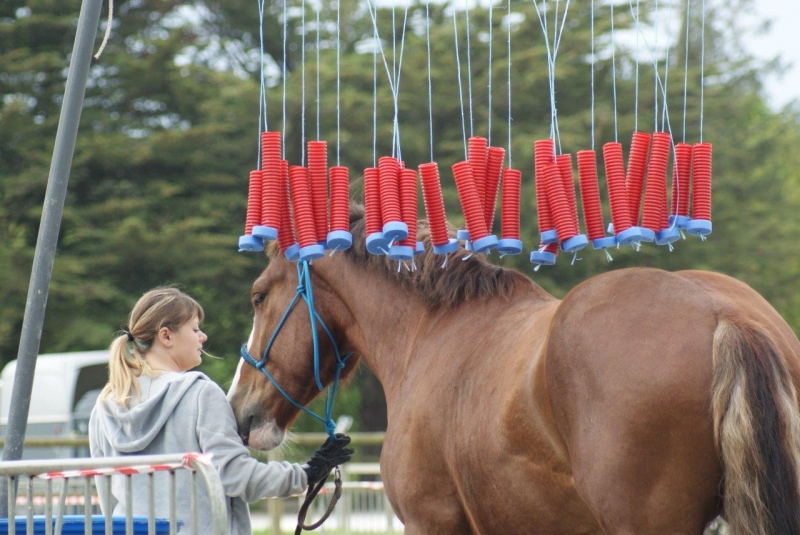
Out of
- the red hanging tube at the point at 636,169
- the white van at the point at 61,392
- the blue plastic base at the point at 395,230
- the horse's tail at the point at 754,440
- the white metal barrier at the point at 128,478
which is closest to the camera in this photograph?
the horse's tail at the point at 754,440

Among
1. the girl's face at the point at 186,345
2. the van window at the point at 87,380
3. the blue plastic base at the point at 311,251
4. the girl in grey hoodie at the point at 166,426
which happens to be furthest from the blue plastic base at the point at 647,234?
the van window at the point at 87,380

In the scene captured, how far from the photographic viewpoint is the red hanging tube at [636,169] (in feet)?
13.5

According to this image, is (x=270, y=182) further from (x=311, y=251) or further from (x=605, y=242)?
(x=605, y=242)

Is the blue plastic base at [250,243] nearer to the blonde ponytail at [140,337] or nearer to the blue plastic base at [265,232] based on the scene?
the blue plastic base at [265,232]

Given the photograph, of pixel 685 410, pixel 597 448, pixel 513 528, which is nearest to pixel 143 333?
pixel 513 528

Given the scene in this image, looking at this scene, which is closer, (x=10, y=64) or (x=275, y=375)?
(x=275, y=375)

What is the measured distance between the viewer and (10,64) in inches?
631

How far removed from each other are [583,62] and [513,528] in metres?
16.7

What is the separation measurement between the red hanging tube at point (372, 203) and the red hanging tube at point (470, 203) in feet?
1.04

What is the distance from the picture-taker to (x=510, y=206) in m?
4.20

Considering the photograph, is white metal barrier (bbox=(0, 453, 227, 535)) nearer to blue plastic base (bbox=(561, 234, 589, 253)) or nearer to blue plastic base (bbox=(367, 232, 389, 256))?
blue plastic base (bbox=(367, 232, 389, 256))

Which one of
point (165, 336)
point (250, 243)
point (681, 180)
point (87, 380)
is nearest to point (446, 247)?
point (250, 243)

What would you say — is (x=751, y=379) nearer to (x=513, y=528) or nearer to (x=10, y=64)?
(x=513, y=528)

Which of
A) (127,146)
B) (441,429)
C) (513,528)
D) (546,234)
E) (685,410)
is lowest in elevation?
(513,528)
